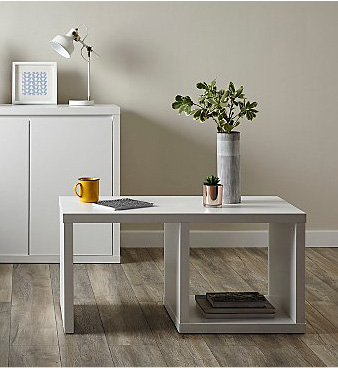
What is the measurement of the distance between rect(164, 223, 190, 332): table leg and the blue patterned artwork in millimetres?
1800

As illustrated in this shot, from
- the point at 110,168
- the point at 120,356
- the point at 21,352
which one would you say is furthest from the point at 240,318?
the point at 110,168

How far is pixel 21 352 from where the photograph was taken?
10.5ft

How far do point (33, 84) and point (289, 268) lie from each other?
2398 millimetres

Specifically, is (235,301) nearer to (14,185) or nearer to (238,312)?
(238,312)

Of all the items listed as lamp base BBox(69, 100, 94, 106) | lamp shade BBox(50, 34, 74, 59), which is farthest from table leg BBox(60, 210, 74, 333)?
lamp shade BBox(50, 34, 74, 59)

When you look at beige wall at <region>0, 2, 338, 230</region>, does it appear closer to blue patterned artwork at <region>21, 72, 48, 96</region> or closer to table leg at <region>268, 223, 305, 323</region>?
blue patterned artwork at <region>21, 72, 48, 96</region>

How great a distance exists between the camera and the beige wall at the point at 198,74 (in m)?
5.34

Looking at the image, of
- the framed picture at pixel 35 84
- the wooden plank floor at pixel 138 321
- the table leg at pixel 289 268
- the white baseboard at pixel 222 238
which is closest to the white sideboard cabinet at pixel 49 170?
the wooden plank floor at pixel 138 321

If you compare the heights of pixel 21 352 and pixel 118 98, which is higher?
pixel 118 98

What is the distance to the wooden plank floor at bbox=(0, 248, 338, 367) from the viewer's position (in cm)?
316

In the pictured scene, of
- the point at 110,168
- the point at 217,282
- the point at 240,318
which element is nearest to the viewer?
the point at 240,318

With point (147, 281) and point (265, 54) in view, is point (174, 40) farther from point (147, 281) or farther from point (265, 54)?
point (147, 281)

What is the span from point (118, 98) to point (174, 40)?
504 mm

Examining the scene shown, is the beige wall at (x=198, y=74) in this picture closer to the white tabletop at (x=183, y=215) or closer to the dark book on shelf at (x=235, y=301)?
the dark book on shelf at (x=235, y=301)
